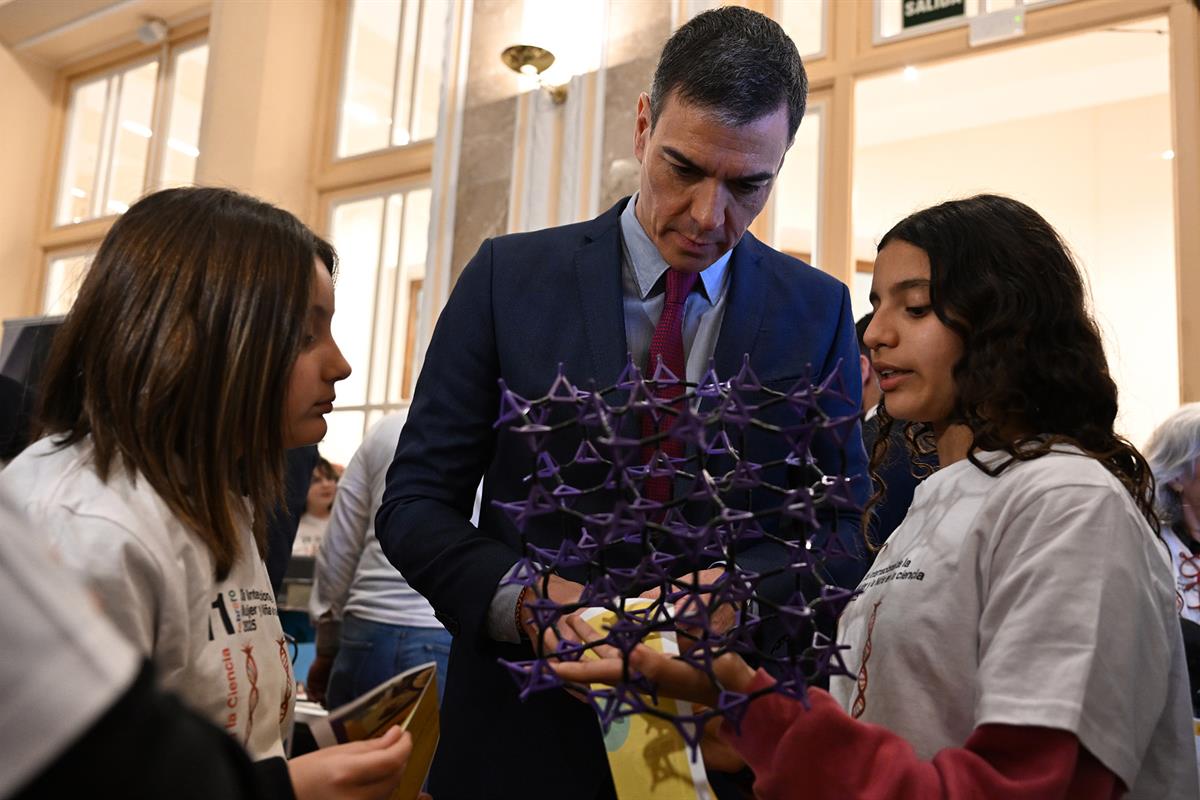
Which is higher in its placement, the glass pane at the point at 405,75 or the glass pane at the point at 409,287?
the glass pane at the point at 405,75

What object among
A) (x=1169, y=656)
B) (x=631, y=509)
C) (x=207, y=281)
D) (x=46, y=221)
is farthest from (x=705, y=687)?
(x=46, y=221)

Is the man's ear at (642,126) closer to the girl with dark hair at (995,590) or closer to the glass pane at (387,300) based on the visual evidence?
the girl with dark hair at (995,590)

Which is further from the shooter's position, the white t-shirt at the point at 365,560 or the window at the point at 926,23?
the window at the point at 926,23

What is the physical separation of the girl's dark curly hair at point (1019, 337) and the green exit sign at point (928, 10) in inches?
128

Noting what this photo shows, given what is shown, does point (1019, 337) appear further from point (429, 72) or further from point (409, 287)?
point (429, 72)

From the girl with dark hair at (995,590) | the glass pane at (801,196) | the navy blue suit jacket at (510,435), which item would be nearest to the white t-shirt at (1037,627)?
the girl with dark hair at (995,590)

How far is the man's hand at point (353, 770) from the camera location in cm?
98

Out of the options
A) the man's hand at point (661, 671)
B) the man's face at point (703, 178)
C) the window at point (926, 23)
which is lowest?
the man's hand at point (661, 671)

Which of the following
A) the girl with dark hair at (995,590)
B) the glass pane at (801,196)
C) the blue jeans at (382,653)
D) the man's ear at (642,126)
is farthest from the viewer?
the glass pane at (801,196)

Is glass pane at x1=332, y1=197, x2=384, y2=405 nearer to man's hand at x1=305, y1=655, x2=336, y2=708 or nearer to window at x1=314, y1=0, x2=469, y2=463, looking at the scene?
window at x1=314, y1=0, x2=469, y2=463

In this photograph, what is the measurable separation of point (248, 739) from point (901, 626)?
719 millimetres

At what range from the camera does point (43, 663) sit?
0.40 metres

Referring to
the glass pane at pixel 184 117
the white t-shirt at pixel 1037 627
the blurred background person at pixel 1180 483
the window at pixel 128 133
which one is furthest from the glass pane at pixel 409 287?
the white t-shirt at pixel 1037 627

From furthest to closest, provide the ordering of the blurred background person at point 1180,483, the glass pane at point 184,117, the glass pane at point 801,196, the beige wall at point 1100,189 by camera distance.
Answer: the glass pane at point 184,117 → the beige wall at point 1100,189 → the glass pane at point 801,196 → the blurred background person at point 1180,483
